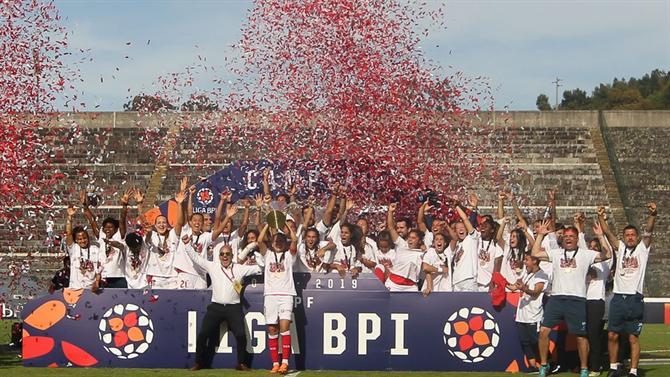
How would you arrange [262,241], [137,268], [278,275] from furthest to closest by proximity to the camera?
[137,268], [262,241], [278,275]

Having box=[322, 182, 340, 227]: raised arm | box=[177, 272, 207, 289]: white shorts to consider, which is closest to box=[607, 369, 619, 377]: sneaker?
box=[322, 182, 340, 227]: raised arm

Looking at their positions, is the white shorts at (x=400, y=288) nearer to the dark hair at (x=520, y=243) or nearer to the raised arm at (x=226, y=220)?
the dark hair at (x=520, y=243)

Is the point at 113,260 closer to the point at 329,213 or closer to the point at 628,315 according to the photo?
the point at 329,213

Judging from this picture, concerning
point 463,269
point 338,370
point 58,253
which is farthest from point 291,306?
point 58,253

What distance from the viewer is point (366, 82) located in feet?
73.1

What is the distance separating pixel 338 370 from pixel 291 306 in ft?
3.65

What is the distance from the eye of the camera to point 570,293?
15109 mm

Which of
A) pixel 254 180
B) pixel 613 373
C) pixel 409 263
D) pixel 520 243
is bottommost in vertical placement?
pixel 613 373

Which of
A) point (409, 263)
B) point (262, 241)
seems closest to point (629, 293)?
point (409, 263)

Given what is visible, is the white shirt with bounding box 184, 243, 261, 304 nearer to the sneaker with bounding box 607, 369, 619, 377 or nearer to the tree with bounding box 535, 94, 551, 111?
the sneaker with bounding box 607, 369, 619, 377

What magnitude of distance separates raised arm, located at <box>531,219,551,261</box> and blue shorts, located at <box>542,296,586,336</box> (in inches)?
21.3

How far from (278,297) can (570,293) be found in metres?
3.50

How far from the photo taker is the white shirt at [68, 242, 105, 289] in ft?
53.9

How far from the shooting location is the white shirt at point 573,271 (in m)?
15.1
